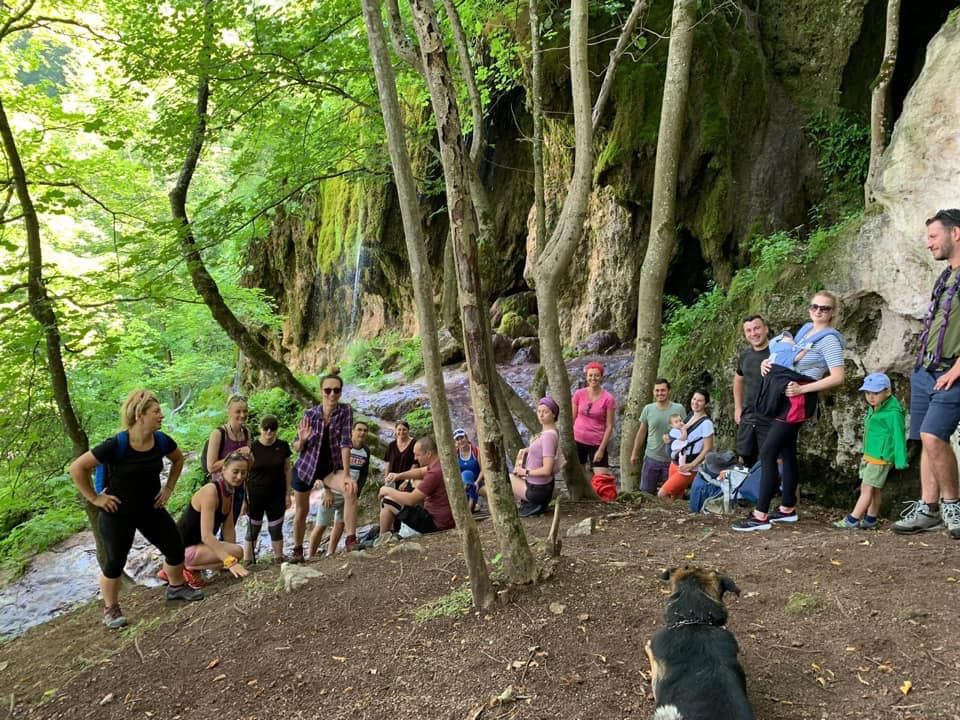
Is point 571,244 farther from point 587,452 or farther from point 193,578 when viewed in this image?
point 193,578

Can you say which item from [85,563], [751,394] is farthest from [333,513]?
[85,563]

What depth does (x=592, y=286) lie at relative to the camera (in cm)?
1506

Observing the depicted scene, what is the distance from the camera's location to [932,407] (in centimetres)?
440

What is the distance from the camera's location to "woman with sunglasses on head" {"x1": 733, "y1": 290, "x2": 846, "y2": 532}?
17.0 feet

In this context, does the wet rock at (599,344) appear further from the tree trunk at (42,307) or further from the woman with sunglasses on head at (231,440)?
the tree trunk at (42,307)

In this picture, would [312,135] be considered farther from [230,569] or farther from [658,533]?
[658,533]

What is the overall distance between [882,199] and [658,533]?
14.6 feet

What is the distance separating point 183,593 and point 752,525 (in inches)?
194

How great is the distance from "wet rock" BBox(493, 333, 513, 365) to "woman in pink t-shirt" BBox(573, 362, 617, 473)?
26.1 feet

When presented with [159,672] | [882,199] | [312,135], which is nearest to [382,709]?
[159,672]

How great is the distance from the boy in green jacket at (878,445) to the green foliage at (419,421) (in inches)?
322

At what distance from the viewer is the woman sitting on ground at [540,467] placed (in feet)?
20.5

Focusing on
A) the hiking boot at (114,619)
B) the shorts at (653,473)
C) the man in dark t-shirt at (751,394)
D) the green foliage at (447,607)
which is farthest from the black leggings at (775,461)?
the hiking boot at (114,619)

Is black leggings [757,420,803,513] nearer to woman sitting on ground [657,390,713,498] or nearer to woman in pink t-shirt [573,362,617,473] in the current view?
woman sitting on ground [657,390,713,498]
